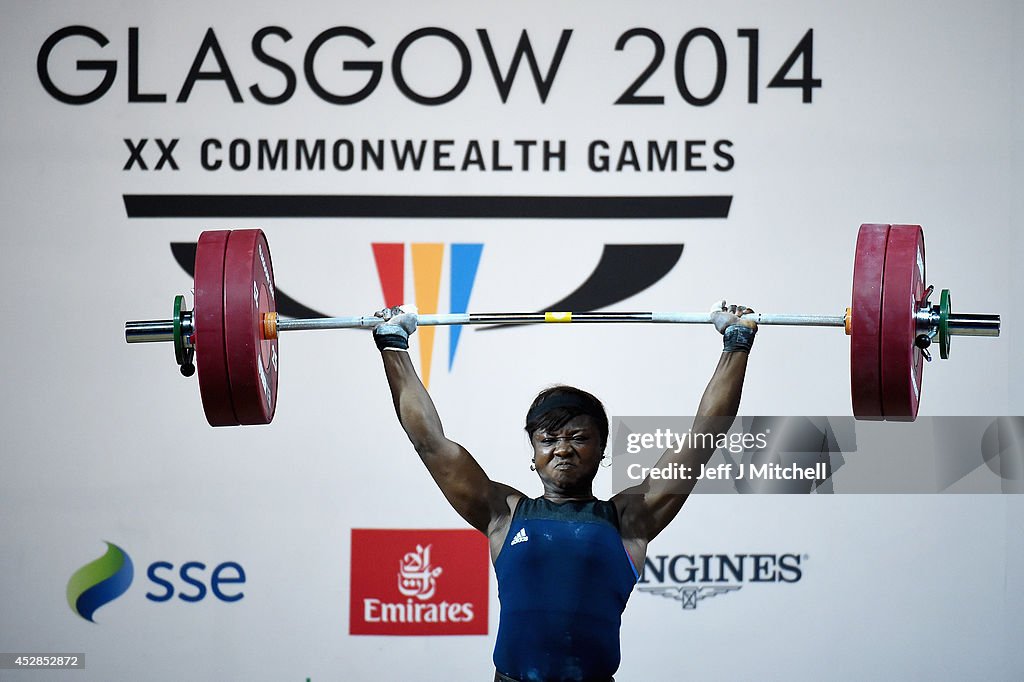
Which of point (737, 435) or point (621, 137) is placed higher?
point (621, 137)

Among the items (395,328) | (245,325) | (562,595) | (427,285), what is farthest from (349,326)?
(427,285)

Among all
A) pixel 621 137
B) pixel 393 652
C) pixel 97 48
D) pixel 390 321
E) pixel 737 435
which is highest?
pixel 97 48

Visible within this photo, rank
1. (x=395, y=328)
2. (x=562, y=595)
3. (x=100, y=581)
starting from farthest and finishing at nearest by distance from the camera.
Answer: (x=100, y=581), (x=395, y=328), (x=562, y=595)

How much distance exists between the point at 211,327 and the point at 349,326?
362 millimetres

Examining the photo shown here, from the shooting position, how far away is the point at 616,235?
163 inches

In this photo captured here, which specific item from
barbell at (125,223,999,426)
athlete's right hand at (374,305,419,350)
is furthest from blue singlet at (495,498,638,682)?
barbell at (125,223,999,426)

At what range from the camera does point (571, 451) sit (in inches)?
111

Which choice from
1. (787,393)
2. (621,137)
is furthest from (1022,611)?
(621,137)

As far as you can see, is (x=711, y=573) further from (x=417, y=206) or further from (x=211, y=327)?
(x=211, y=327)

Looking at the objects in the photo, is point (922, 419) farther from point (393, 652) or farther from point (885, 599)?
point (393, 652)

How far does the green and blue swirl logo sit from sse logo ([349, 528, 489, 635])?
0.77 m

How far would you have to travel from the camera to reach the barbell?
281 cm

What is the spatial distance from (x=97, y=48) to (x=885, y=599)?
10.9 ft

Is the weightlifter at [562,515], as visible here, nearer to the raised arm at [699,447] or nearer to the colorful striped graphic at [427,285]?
the raised arm at [699,447]
